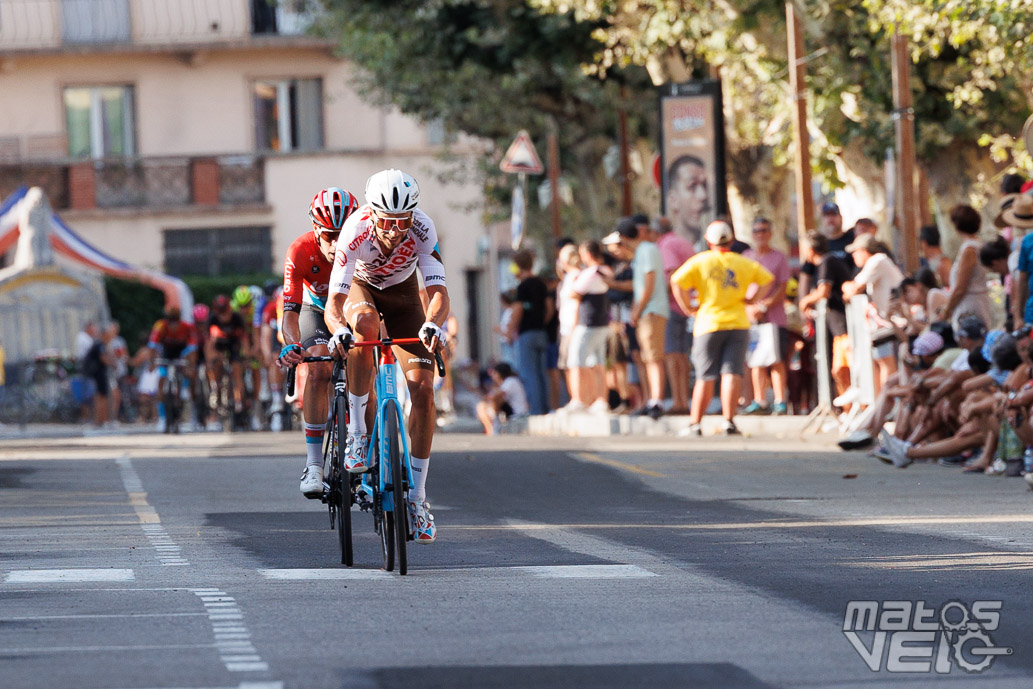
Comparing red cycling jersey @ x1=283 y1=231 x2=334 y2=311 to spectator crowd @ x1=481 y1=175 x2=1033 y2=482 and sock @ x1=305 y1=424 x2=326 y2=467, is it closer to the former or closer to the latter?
sock @ x1=305 y1=424 x2=326 y2=467

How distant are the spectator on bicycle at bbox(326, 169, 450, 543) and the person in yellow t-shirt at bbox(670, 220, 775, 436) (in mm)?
9441

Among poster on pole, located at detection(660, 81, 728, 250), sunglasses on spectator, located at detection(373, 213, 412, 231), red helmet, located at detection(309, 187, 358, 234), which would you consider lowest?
sunglasses on spectator, located at detection(373, 213, 412, 231)

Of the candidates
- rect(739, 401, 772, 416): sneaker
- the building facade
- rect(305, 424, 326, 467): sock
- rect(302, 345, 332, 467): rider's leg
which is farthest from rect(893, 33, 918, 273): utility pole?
the building facade

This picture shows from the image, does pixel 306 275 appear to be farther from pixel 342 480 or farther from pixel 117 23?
pixel 117 23

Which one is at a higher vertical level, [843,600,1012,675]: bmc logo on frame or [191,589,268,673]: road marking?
[191,589,268,673]: road marking

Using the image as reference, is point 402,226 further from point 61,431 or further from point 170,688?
point 61,431

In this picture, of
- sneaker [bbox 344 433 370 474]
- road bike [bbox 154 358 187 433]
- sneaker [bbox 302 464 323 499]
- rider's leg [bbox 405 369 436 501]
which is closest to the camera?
rider's leg [bbox 405 369 436 501]

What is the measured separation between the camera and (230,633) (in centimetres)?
759

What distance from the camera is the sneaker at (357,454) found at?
1016 cm

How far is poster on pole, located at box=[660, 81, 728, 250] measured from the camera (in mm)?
25109

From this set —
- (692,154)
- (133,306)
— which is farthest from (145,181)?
(692,154)

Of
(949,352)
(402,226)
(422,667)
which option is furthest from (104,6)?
(422,667)

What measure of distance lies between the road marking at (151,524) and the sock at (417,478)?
1124 millimetres

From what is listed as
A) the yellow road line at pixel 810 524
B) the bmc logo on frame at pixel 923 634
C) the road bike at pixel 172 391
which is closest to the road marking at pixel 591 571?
the bmc logo on frame at pixel 923 634
